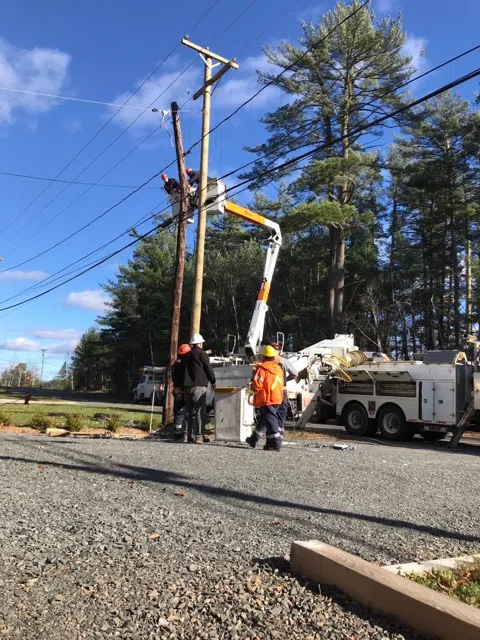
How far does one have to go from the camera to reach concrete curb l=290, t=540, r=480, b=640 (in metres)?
2.89

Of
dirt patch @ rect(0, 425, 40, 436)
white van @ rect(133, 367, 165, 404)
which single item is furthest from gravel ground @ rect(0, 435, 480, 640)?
white van @ rect(133, 367, 165, 404)

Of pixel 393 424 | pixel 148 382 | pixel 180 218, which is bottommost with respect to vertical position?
pixel 393 424

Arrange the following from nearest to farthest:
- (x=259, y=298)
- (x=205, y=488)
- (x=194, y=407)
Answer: (x=205, y=488) < (x=194, y=407) < (x=259, y=298)

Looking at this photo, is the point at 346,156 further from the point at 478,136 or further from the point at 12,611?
the point at 12,611

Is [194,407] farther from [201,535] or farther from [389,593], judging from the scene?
[389,593]

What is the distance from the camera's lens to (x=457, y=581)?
12.2ft

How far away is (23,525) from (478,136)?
28391mm

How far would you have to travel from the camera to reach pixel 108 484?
669cm

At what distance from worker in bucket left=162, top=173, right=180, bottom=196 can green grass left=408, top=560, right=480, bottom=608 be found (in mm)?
15209

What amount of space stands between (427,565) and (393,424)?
40.8ft

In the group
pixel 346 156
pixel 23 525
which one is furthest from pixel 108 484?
pixel 346 156

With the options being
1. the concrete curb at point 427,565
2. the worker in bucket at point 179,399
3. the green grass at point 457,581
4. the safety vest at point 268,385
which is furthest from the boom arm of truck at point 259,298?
the green grass at point 457,581

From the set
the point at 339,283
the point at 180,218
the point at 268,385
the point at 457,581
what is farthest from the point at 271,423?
the point at 339,283

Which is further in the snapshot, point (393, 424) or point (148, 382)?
point (148, 382)
